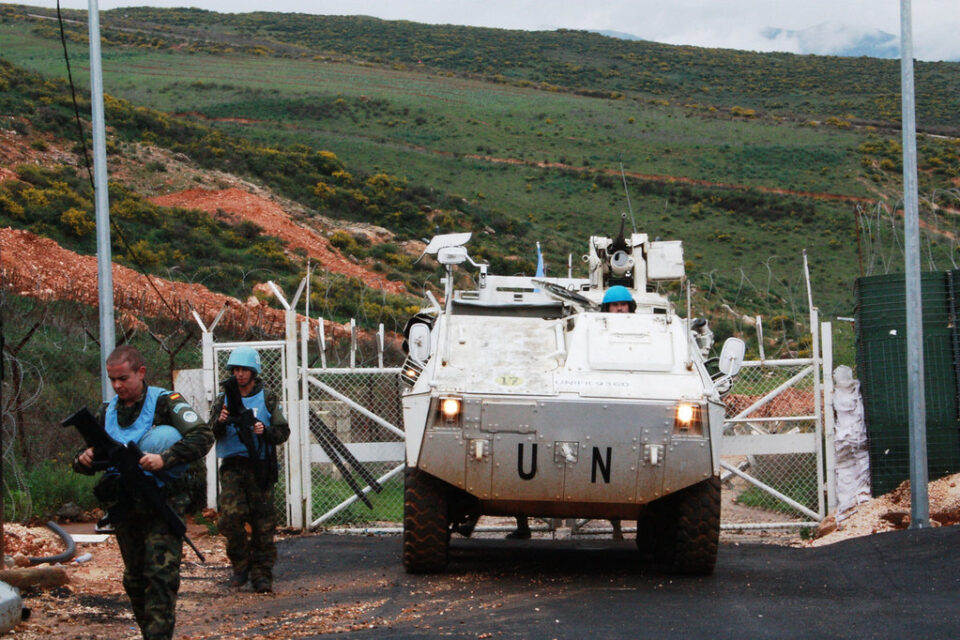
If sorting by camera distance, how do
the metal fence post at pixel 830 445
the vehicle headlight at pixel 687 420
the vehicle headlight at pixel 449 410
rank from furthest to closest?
the metal fence post at pixel 830 445
the vehicle headlight at pixel 449 410
the vehicle headlight at pixel 687 420

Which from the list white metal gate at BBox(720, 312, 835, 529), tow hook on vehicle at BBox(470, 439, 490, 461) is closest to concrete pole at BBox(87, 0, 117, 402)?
tow hook on vehicle at BBox(470, 439, 490, 461)

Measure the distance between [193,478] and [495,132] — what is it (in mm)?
56681

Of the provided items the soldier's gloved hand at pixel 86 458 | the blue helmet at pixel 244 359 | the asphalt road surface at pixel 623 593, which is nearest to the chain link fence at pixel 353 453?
the asphalt road surface at pixel 623 593

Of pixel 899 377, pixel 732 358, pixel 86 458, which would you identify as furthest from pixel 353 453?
pixel 86 458

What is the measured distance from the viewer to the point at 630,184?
5278 cm

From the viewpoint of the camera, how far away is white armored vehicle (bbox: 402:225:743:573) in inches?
348

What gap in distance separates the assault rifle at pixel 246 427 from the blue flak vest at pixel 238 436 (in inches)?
1.4

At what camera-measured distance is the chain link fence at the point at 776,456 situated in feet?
41.3

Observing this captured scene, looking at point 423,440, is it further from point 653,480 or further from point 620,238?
point 620,238

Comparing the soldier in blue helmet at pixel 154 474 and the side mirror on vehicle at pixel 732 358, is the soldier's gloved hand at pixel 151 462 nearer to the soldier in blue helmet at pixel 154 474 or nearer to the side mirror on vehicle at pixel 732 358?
the soldier in blue helmet at pixel 154 474

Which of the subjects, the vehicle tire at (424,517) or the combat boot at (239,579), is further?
the combat boot at (239,579)

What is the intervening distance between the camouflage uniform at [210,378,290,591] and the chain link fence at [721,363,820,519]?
448cm

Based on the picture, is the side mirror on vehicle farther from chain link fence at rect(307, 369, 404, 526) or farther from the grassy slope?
the grassy slope

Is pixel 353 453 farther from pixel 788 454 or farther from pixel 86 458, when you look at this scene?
pixel 86 458
